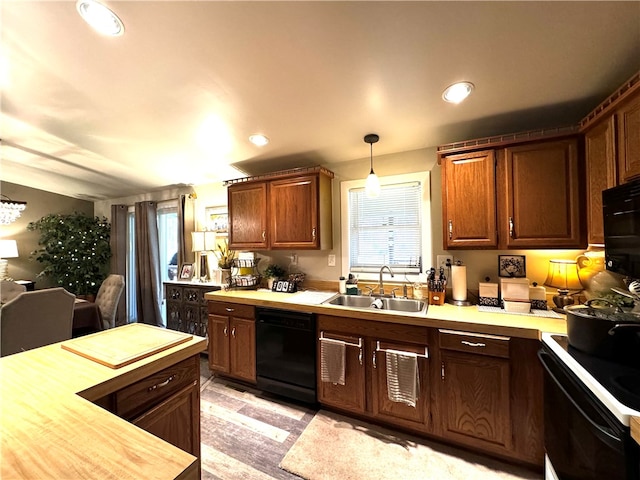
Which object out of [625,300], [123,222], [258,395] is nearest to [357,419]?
[258,395]

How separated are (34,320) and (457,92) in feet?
12.3

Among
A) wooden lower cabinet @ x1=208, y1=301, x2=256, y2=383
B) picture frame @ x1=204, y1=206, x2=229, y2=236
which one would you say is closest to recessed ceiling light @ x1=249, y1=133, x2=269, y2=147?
picture frame @ x1=204, y1=206, x2=229, y2=236

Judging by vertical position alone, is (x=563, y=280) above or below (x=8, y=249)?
below

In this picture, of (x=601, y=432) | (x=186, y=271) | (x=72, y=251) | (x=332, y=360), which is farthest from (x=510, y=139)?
(x=72, y=251)

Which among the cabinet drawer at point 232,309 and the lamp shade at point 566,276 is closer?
the lamp shade at point 566,276

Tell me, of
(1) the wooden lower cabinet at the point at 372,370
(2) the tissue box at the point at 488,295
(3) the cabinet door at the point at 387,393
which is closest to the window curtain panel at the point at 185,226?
(1) the wooden lower cabinet at the point at 372,370

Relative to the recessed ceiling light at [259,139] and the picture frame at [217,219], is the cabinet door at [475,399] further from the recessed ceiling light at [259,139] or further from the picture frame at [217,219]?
the picture frame at [217,219]

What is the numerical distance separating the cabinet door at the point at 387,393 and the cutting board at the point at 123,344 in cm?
131

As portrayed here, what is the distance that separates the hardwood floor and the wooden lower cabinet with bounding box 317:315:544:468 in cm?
47

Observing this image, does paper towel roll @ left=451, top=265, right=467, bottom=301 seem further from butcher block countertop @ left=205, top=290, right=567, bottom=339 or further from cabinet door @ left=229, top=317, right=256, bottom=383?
cabinet door @ left=229, top=317, right=256, bottom=383

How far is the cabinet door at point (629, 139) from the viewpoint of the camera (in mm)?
1247

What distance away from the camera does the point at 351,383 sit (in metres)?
1.99

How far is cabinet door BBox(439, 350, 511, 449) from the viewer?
5.18ft

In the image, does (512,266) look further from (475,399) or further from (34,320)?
(34,320)
